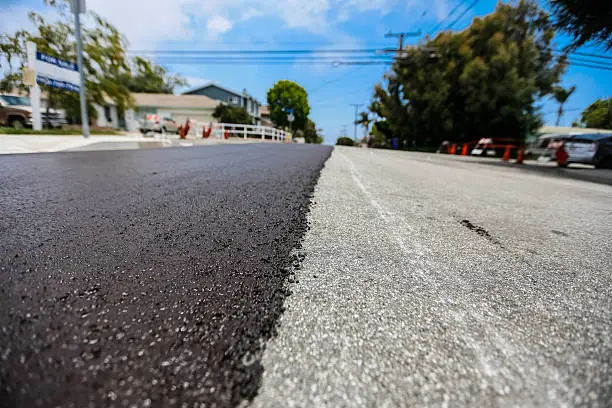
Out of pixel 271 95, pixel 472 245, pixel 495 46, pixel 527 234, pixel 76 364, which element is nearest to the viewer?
pixel 76 364

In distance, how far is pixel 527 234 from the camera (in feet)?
6.27

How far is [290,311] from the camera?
2.87 feet

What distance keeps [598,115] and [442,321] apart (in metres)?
54.3

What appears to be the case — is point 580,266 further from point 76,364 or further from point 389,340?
point 76,364

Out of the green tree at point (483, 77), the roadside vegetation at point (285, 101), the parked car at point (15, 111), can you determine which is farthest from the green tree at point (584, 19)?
the roadside vegetation at point (285, 101)

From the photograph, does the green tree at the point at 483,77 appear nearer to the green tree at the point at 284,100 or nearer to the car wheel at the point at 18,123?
the car wheel at the point at 18,123

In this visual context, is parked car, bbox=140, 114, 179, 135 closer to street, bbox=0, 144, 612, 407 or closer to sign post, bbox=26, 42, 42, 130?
sign post, bbox=26, 42, 42, 130

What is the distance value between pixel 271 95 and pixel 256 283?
5394 centimetres

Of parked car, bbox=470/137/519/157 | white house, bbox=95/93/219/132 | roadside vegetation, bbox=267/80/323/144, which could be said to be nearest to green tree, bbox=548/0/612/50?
parked car, bbox=470/137/519/157

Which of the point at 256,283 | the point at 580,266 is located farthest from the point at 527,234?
the point at 256,283

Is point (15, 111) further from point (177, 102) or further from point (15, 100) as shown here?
point (177, 102)

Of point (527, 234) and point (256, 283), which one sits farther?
point (527, 234)

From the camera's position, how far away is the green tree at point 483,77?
17.3m

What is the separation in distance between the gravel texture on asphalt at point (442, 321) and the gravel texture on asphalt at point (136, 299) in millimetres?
115
